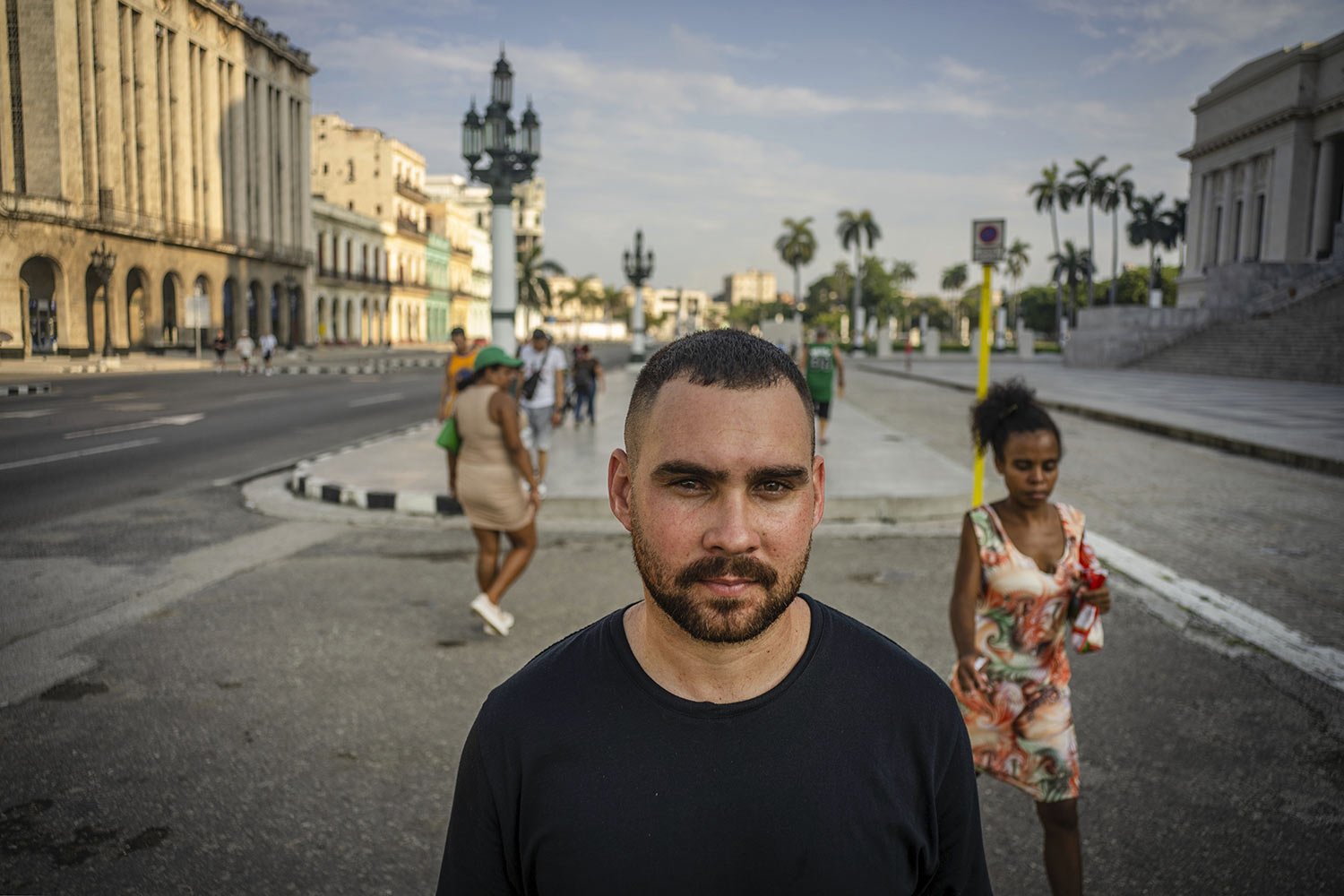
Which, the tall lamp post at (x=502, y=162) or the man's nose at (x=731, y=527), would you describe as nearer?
the man's nose at (x=731, y=527)

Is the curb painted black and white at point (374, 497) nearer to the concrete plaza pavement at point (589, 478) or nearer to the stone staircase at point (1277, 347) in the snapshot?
the concrete plaza pavement at point (589, 478)

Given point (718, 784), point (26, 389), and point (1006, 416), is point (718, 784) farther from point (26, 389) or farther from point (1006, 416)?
point (26, 389)

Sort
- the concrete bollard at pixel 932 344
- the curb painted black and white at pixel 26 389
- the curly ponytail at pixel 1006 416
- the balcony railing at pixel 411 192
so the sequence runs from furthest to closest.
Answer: the balcony railing at pixel 411 192 → the concrete bollard at pixel 932 344 → the curb painted black and white at pixel 26 389 → the curly ponytail at pixel 1006 416

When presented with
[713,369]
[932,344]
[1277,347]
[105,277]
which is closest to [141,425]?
[713,369]

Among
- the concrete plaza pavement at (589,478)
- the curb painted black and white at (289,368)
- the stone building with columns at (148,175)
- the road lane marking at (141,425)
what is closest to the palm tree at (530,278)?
the stone building with columns at (148,175)

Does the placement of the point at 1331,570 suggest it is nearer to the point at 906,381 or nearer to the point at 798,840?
the point at 798,840

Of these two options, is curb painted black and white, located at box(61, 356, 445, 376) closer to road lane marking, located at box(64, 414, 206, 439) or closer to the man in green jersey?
road lane marking, located at box(64, 414, 206, 439)

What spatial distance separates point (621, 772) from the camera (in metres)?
1.26

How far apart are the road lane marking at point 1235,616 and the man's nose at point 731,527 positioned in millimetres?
4553

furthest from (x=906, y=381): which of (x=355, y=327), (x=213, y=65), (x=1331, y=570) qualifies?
(x=355, y=327)

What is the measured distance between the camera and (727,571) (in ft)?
4.29

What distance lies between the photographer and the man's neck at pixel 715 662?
135 cm

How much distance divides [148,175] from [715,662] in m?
46.9

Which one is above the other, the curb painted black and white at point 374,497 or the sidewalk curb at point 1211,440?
the sidewalk curb at point 1211,440
